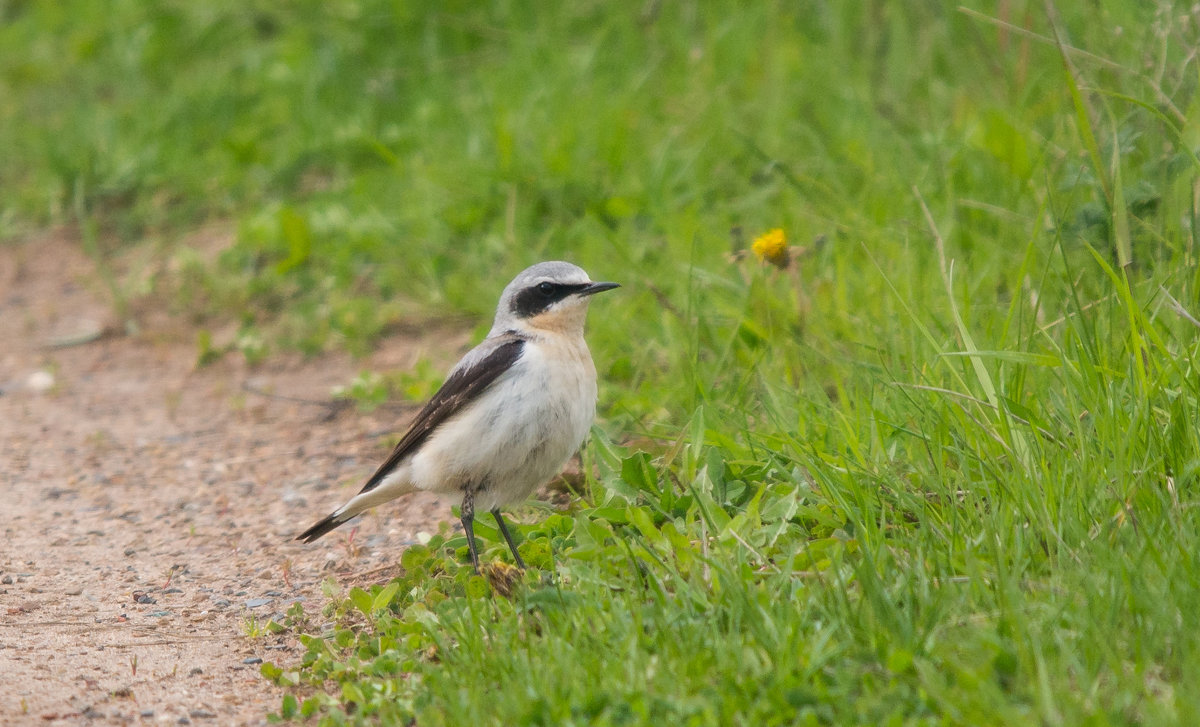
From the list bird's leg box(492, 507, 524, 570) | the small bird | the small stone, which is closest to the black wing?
the small bird

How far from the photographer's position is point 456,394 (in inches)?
213

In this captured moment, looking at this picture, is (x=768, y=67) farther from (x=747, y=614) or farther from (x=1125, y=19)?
(x=747, y=614)

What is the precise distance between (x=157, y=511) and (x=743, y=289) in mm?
3166

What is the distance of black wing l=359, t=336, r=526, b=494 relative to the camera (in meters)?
5.31

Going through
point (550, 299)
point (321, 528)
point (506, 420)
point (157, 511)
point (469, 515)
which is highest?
point (550, 299)

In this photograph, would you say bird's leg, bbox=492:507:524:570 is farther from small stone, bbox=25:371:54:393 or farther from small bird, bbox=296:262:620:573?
small stone, bbox=25:371:54:393

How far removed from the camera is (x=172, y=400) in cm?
777

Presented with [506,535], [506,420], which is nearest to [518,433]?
[506,420]

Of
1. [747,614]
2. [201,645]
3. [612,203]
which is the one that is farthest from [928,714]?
[612,203]

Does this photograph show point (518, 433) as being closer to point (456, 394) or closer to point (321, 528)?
point (456, 394)

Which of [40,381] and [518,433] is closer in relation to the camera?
[518,433]

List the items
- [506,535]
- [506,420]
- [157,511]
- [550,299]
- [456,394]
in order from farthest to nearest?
[157,511]
[550,299]
[456,394]
[506,420]
[506,535]

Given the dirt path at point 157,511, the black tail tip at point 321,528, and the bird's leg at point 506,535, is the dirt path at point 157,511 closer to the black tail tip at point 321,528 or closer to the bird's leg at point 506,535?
the black tail tip at point 321,528

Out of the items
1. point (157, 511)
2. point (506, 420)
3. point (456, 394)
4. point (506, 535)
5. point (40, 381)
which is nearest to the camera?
point (506, 535)
